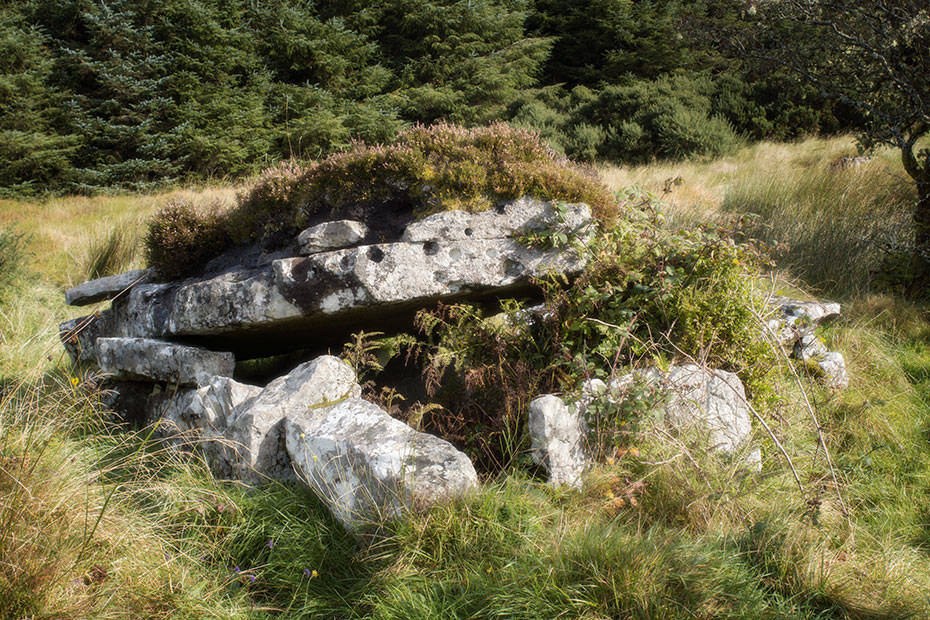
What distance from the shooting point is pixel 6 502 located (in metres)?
2.45

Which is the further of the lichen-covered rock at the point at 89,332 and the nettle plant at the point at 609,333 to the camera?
the lichen-covered rock at the point at 89,332

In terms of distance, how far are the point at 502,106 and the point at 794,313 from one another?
19523 millimetres

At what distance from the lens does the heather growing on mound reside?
4.60m

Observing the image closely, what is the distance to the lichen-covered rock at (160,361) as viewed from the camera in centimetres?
458

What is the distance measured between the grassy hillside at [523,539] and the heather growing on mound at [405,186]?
1.97 metres

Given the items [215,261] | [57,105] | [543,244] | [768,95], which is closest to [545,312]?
[543,244]

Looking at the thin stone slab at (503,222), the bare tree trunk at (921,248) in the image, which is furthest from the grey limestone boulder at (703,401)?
the bare tree trunk at (921,248)

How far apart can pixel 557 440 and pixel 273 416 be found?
6.12 feet

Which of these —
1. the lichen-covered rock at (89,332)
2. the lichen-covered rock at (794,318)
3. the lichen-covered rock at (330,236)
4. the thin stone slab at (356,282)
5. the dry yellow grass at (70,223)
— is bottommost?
the dry yellow grass at (70,223)

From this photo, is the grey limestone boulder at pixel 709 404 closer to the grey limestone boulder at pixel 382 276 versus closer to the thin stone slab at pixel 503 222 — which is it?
the grey limestone boulder at pixel 382 276

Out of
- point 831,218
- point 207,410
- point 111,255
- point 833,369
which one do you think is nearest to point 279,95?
point 111,255

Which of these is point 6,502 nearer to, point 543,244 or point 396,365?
point 396,365

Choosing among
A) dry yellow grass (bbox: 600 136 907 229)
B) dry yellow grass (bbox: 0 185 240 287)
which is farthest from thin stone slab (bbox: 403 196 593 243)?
dry yellow grass (bbox: 600 136 907 229)

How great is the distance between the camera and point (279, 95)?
19.4m
